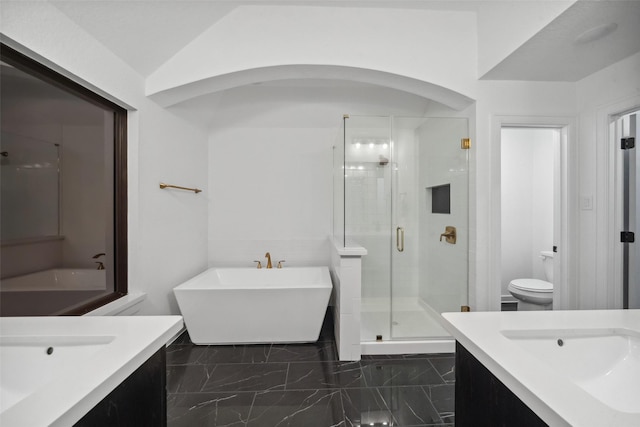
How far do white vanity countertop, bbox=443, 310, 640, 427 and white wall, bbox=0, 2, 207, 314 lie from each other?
230 centimetres

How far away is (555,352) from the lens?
2.91 feet

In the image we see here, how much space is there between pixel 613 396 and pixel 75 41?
2883mm

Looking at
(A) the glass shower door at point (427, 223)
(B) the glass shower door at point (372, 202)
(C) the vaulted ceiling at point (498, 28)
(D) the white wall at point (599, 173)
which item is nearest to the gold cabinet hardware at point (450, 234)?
(A) the glass shower door at point (427, 223)

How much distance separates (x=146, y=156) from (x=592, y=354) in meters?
2.87

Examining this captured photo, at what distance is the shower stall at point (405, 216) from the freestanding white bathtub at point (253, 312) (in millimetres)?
461

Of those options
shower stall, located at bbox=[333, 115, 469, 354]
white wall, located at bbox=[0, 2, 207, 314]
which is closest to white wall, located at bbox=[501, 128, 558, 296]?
shower stall, located at bbox=[333, 115, 469, 354]

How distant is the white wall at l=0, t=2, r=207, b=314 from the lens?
4.93 ft

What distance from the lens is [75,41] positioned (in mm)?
1684

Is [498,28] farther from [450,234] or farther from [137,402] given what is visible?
[137,402]

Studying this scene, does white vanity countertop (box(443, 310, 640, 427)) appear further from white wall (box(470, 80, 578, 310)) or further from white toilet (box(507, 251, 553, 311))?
white toilet (box(507, 251, 553, 311))

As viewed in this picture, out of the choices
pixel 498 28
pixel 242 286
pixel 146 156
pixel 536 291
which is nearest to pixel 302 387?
pixel 242 286

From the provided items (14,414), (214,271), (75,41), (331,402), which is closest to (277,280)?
(214,271)

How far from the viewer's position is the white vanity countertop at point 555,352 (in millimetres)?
613

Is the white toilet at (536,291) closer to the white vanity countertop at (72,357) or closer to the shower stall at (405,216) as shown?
the shower stall at (405,216)
